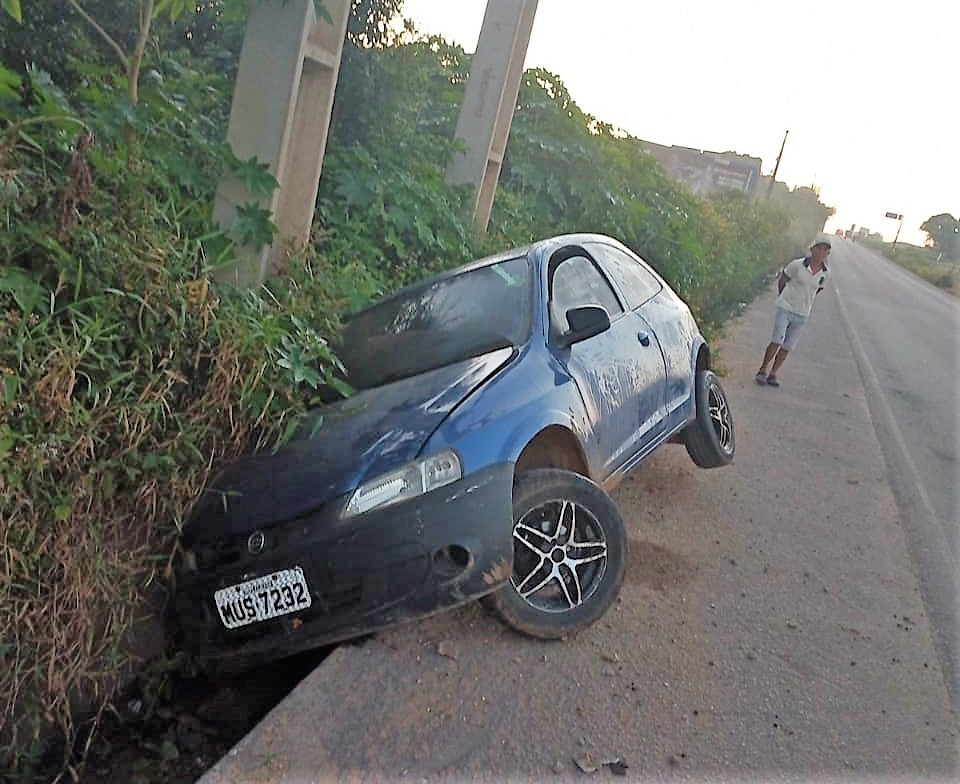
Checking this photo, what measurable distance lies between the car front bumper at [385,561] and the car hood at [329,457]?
105 millimetres

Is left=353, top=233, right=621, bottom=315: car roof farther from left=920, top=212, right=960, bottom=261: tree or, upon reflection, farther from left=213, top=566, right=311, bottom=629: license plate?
left=920, top=212, right=960, bottom=261: tree

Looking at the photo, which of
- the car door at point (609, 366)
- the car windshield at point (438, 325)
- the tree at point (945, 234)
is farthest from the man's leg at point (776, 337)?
the tree at point (945, 234)

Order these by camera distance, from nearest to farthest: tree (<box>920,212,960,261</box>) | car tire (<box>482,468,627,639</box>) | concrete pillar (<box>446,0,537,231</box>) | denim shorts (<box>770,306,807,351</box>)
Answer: car tire (<box>482,468,627,639</box>) < concrete pillar (<box>446,0,537,231</box>) < denim shorts (<box>770,306,807,351</box>) < tree (<box>920,212,960,261</box>)

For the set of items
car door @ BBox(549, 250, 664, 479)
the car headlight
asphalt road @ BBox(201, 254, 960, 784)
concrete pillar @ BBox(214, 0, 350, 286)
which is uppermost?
concrete pillar @ BBox(214, 0, 350, 286)

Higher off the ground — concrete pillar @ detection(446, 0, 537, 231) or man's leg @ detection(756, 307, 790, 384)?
concrete pillar @ detection(446, 0, 537, 231)

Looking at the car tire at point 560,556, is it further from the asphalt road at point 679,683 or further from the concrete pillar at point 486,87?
the concrete pillar at point 486,87

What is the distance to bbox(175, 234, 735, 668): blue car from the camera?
122 inches

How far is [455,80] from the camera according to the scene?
10.6 metres

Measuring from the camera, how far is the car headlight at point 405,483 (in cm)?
314

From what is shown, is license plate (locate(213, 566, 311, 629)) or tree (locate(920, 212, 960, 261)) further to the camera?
tree (locate(920, 212, 960, 261))

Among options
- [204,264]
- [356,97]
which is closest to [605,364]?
[204,264]

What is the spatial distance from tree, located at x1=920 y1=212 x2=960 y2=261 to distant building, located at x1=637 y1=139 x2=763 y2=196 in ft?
126

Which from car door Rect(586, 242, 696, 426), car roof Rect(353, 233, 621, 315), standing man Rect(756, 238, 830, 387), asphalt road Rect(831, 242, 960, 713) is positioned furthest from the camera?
standing man Rect(756, 238, 830, 387)

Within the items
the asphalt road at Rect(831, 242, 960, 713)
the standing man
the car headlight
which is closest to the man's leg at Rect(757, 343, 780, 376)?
the standing man
